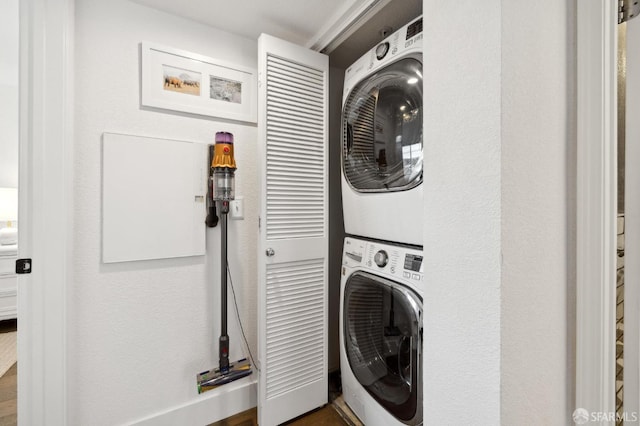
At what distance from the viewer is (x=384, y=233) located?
1284 millimetres

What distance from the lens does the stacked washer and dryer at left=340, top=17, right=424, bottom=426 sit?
3.72ft

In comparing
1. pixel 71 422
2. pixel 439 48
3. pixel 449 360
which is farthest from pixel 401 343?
pixel 71 422

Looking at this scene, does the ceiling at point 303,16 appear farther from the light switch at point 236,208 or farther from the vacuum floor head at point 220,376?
the vacuum floor head at point 220,376

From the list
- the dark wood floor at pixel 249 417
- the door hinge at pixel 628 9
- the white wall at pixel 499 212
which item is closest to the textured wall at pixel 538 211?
the white wall at pixel 499 212

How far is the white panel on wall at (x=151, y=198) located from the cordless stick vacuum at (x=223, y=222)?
0.29ft

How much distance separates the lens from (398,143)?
1229 mm

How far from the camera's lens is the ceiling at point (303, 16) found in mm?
1333

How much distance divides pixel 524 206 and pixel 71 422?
1870mm

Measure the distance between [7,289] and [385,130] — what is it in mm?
3529

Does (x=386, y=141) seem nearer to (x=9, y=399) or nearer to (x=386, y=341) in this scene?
(x=386, y=341)

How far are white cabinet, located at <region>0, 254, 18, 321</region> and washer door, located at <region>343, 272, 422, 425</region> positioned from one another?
3103 millimetres

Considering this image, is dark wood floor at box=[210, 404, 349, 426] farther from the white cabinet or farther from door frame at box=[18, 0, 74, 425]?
the white cabinet

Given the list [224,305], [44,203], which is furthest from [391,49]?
[44,203]

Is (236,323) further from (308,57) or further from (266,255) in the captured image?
(308,57)
